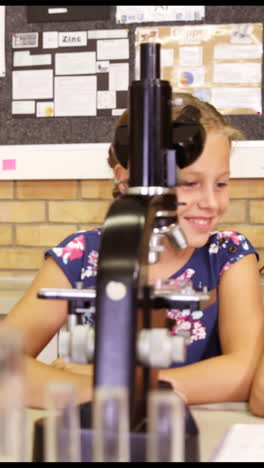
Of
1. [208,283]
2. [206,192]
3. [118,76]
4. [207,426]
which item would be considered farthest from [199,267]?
[118,76]

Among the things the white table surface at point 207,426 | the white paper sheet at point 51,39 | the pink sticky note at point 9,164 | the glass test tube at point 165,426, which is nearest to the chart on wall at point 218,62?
the white paper sheet at point 51,39

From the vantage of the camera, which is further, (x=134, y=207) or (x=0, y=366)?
(x=134, y=207)

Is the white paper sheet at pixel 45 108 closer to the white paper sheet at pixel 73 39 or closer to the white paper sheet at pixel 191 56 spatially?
the white paper sheet at pixel 73 39

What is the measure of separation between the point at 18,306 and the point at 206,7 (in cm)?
112

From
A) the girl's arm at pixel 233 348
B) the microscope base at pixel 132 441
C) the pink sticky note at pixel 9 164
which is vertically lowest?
the girl's arm at pixel 233 348

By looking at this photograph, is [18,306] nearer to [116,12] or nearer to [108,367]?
[108,367]

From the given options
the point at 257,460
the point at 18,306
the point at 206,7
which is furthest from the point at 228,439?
the point at 206,7

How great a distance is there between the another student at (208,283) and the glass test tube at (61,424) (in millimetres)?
602

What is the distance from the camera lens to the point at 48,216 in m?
2.03

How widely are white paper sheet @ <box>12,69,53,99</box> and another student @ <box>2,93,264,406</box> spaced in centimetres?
77

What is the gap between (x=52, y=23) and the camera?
1.99m

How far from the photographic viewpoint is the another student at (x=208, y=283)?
1.05m

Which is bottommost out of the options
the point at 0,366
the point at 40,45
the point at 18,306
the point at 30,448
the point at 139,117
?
the point at 18,306

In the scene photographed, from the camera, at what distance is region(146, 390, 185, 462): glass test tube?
34 cm
